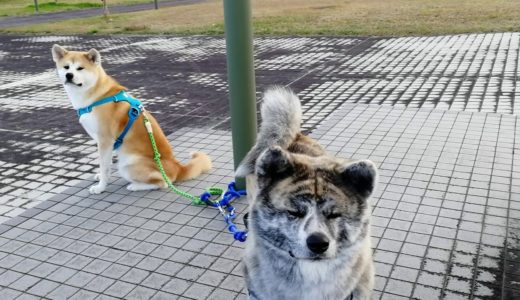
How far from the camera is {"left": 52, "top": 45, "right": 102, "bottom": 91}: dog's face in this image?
221 inches

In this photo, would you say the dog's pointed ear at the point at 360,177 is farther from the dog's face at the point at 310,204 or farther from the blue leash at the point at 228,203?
the blue leash at the point at 228,203

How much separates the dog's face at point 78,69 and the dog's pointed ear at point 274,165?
136 inches

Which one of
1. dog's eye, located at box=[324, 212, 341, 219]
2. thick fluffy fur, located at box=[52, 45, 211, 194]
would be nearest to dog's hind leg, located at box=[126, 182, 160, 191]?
thick fluffy fur, located at box=[52, 45, 211, 194]

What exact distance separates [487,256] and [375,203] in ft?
4.22

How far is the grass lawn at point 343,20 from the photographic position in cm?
1658

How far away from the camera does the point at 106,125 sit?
221 inches

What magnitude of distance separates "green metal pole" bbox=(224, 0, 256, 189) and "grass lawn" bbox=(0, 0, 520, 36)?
11598 mm

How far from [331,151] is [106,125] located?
289 cm

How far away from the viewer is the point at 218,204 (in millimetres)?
5301

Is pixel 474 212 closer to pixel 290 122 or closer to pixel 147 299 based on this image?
pixel 290 122

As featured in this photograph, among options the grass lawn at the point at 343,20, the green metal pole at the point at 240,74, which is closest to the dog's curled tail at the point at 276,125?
the green metal pole at the point at 240,74

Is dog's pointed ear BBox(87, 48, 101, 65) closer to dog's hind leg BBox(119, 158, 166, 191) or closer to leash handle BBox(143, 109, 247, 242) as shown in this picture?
leash handle BBox(143, 109, 247, 242)

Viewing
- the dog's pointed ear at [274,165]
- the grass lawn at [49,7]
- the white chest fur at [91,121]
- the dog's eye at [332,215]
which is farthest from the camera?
the grass lawn at [49,7]

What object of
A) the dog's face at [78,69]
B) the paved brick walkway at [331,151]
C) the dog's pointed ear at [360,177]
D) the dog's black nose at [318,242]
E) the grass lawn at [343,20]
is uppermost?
the dog's face at [78,69]
